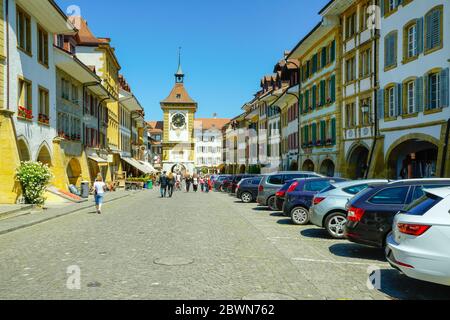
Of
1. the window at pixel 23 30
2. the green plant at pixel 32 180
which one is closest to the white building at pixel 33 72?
the window at pixel 23 30

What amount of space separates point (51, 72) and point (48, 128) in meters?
3.49

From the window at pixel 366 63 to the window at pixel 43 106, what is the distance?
1837 cm

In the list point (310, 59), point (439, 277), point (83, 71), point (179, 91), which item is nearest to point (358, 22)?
point (310, 59)

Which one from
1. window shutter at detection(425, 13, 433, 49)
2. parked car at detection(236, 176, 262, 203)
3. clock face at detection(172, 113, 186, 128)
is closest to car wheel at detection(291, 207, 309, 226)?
window shutter at detection(425, 13, 433, 49)

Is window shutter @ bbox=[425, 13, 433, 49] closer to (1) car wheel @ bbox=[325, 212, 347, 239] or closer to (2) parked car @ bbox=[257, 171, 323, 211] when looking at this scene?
(2) parked car @ bbox=[257, 171, 323, 211]

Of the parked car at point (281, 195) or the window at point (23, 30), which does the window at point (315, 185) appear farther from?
the window at point (23, 30)

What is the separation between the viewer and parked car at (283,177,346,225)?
50.9ft

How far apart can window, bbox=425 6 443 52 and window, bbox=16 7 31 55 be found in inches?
732

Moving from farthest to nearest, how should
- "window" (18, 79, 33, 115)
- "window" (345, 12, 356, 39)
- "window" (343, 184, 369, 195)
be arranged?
"window" (345, 12, 356, 39) < "window" (18, 79, 33, 115) < "window" (343, 184, 369, 195)

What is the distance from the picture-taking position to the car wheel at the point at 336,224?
12484 mm

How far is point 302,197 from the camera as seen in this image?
15594mm

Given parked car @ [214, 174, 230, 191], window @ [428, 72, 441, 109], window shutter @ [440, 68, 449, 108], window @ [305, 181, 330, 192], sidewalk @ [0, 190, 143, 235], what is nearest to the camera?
sidewalk @ [0, 190, 143, 235]

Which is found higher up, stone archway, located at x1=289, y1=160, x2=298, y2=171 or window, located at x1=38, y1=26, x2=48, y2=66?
window, located at x1=38, y1=26, x2=48, y2=66

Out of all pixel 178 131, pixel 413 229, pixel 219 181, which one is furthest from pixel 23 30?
pixel 178 131
